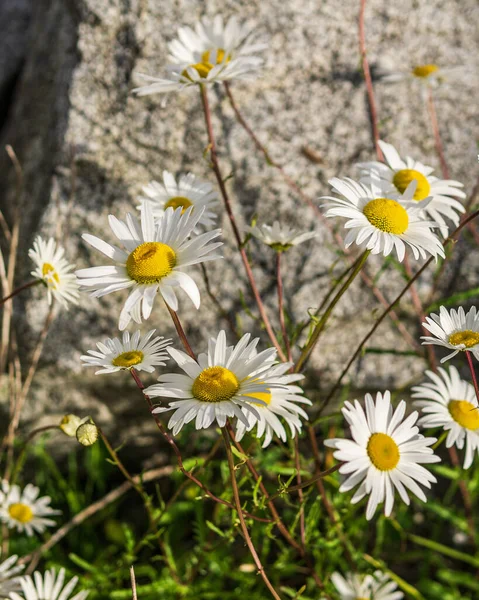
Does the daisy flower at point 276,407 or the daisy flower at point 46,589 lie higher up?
the daisy flower at point 276,407

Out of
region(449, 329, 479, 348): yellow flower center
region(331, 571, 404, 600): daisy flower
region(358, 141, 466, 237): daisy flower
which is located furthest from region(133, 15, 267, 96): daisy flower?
region(331, 571, 404, 600): daisy flower

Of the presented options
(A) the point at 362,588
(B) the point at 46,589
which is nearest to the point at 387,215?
(A) the point at 362,588

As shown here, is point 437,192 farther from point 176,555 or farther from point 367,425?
point 176,555

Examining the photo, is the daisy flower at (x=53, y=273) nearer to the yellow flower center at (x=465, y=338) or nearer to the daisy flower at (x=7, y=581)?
the daisy flower at (x=7, y=581)

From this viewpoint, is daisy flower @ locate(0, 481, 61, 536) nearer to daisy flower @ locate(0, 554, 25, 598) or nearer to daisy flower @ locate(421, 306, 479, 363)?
daisy flower @ locate(0, 554, 25, 598)

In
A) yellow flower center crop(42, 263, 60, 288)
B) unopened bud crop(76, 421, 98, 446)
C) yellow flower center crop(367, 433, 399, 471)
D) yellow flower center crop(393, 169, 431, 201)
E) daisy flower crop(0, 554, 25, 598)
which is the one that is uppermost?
yellow flower center crop(393, 169, 431, 201)

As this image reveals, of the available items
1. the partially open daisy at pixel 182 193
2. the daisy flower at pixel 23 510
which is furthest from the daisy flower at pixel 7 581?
the partially open daisy at pixel 182 193
